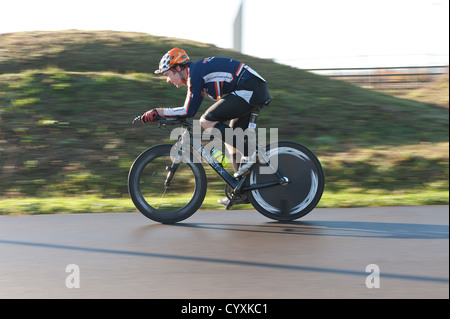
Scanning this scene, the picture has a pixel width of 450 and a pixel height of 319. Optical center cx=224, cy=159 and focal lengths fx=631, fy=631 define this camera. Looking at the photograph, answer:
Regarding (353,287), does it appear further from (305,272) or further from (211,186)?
(211,186)

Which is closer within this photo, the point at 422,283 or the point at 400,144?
the point at 422,283

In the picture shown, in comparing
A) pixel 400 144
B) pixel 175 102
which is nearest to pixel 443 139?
pixel 400 144

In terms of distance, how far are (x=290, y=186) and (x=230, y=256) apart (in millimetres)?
1771

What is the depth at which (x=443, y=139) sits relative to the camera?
13.6 meters

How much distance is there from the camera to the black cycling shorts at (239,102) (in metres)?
6.71

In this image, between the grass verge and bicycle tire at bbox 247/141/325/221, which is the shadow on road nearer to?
bicycle tire at bbox 247/141/325/221

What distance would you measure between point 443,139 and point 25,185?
866 cm

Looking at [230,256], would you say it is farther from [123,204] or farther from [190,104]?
[123,204]

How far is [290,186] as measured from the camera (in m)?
6.88

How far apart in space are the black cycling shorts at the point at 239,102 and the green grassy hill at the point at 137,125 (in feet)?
6.93

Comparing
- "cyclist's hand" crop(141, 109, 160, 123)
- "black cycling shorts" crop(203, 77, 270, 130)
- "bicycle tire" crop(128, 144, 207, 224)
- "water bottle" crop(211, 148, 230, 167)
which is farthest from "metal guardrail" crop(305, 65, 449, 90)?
"cyclist's hand" crop(141, 109, 160, 123)

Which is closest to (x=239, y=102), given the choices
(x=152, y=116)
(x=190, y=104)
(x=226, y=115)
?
(x=226, y=115)

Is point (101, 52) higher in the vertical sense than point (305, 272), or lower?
higher

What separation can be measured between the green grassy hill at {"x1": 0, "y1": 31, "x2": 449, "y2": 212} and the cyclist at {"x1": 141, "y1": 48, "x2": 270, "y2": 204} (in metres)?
2.14
